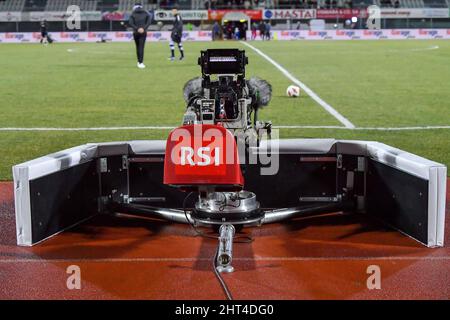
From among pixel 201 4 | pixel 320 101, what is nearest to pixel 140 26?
pixel 320 101

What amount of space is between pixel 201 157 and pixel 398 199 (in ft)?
5.39

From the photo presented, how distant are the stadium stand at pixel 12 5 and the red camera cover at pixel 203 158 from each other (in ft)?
174

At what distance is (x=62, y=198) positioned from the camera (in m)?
5.45

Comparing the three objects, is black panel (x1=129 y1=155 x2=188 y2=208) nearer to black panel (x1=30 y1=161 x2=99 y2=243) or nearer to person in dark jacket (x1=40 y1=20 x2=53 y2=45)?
black panel (x1=30 y1=161 x2=99 y2=243)

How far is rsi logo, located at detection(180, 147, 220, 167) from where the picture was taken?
455 cm

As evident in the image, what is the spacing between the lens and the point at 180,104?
44.5 feet

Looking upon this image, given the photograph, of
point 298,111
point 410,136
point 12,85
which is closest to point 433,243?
point 410,136

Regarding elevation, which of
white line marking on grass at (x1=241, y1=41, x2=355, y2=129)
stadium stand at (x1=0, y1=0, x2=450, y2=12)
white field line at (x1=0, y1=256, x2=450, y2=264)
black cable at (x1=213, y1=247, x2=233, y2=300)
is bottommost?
white field line at (x1=0, y1=256, x2=450, y2=264)

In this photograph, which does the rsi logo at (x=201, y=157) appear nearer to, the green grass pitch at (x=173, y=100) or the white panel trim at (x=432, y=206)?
the white panel trim at (x=432, y=206)

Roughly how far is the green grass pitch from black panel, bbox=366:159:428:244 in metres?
2.68

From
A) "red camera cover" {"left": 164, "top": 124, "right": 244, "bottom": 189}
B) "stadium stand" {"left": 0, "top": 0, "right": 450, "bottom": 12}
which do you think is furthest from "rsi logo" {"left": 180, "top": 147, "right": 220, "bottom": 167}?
"stadium stand" {"left": 0, "top": 0, "right": 450, "bottom": 12}
